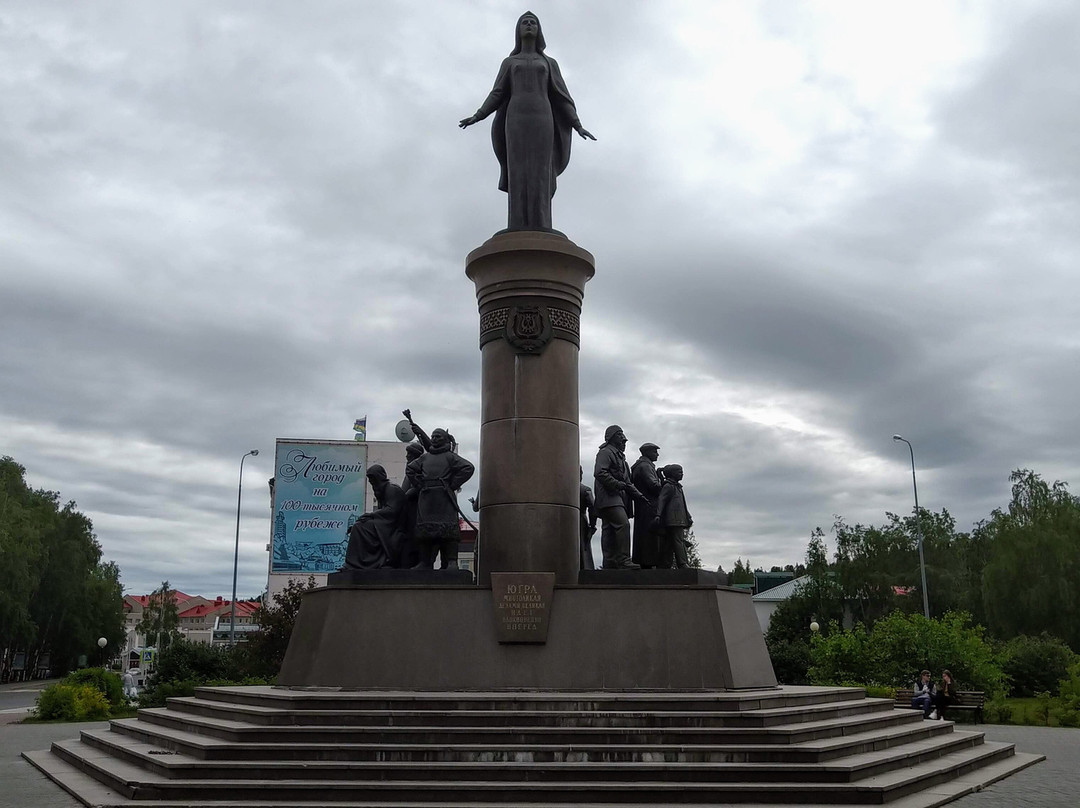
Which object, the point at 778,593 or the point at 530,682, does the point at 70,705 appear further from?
the point at 778,593

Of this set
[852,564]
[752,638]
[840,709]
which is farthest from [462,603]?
[852,564]

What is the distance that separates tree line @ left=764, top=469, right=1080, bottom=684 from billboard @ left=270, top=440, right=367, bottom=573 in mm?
23506

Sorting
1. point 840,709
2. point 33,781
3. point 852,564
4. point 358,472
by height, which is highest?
point 358,472

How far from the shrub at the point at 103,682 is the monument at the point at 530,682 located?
1205 cm

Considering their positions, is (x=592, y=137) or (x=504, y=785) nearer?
(x=504, y=785)

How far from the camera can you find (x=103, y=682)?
1048 inches

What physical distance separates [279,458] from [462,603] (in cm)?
4440

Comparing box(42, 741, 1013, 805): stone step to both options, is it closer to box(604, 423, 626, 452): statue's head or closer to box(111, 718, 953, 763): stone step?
box(111, 718, 953, 763): stone step

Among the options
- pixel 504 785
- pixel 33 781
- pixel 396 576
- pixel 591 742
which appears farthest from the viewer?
pixel 396 576

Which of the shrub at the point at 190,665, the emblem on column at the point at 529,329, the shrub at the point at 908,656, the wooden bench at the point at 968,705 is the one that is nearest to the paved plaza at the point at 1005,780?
the wooden bench at the point at 968,705

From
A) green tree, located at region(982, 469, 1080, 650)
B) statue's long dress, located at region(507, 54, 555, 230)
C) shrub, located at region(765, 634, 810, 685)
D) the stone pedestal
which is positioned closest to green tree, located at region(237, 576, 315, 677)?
shrub, located at region(765, 634, 810, 685)

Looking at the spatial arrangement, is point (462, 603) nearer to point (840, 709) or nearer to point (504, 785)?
point (504, 785)

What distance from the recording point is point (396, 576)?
523 inches

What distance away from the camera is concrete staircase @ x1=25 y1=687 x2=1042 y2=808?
9766 mm
